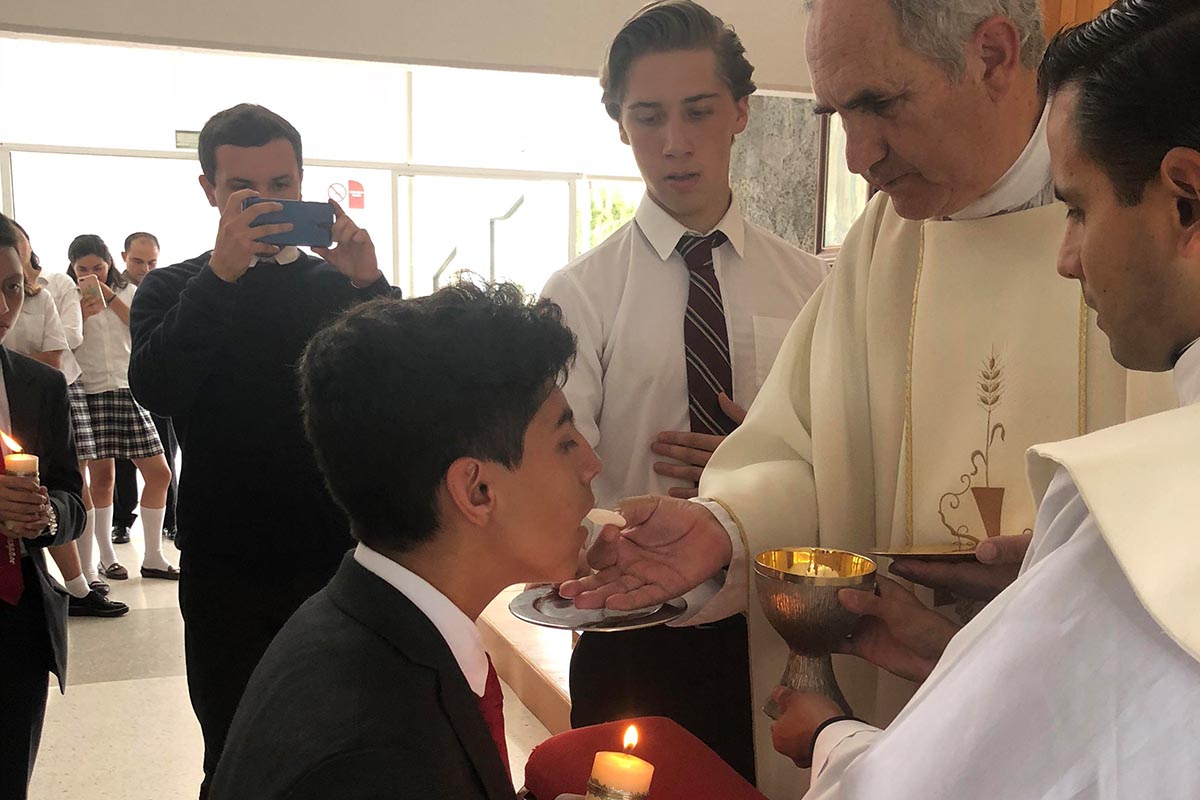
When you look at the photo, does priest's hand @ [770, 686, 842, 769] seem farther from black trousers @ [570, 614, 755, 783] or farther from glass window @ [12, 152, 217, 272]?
glass window @ [12, 152, 217, 272]

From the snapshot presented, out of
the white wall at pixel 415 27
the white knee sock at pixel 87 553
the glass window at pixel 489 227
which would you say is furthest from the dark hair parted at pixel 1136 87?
the glass window at pixel 489 227

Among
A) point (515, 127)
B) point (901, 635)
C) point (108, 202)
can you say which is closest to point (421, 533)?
point (901, 635)

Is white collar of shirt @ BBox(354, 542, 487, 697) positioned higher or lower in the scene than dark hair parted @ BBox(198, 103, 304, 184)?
lower

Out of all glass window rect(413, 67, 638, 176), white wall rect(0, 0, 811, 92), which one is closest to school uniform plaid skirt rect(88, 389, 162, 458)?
white wall rect(0, 0, 811, 92)

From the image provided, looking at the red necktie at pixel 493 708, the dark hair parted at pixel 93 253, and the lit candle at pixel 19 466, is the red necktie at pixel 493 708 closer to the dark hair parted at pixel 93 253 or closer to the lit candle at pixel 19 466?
the lit candle at pixel 19 466

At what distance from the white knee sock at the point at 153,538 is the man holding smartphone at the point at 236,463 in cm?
394

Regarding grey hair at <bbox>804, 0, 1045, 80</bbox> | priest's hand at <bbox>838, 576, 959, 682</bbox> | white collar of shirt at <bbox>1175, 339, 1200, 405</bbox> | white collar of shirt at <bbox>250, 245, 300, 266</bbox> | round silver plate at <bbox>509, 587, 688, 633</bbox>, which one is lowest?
round silver plate at <bbox>509, 587, 688, 633</bbox>

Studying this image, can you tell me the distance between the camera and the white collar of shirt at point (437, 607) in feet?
4.40

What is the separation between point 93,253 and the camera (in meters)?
6.80

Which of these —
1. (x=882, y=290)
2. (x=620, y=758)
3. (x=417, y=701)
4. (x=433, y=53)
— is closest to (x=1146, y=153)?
(x=620, y=758)

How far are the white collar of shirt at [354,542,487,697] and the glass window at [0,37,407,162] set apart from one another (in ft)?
25.9

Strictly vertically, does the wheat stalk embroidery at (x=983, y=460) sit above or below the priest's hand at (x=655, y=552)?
above

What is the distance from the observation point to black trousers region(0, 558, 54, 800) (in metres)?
2.36

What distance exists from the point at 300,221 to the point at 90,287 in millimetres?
4884
